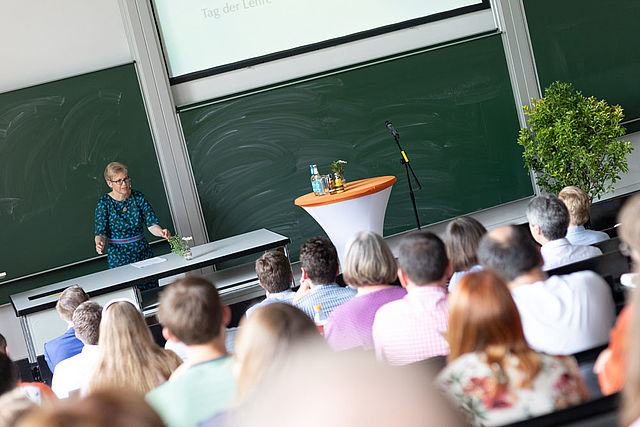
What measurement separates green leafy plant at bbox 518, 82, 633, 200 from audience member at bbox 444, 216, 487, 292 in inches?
141

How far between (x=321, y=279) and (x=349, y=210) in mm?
1848

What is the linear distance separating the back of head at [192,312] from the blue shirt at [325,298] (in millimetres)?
996

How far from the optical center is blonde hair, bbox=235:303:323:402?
1.38 metres

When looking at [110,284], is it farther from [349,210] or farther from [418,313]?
[418,313]

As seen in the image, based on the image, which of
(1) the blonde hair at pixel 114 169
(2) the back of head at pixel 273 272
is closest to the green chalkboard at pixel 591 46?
(1) the blonde hair at pixel 114 169

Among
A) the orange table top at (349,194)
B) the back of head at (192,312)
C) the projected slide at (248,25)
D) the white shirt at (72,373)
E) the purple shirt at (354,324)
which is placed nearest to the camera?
the back of head at (192,312)

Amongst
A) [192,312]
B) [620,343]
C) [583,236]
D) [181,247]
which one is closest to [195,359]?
[192,312]

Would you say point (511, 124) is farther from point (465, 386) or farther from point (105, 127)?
point (465, 386)

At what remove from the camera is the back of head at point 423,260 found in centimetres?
242

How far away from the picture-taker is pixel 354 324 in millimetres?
2596

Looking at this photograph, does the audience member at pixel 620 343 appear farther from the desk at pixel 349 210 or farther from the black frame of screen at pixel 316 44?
the black frame of screen at pixel 316 44

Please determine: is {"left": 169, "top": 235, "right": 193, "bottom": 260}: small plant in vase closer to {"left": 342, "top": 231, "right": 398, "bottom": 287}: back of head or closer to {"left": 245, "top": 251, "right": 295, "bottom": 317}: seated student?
{"left": 245, "top": 251, "right": 295, "bottom": 317}: seated student

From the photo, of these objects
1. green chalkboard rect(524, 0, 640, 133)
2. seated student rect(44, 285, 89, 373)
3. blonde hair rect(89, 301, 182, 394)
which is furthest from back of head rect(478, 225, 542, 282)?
green chalkboard rect(524, 0, 640, 133)

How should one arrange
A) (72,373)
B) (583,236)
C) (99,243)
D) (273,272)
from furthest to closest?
1. (99,243)
2. (583,236)
3. (273,272)
4. (72,373)
